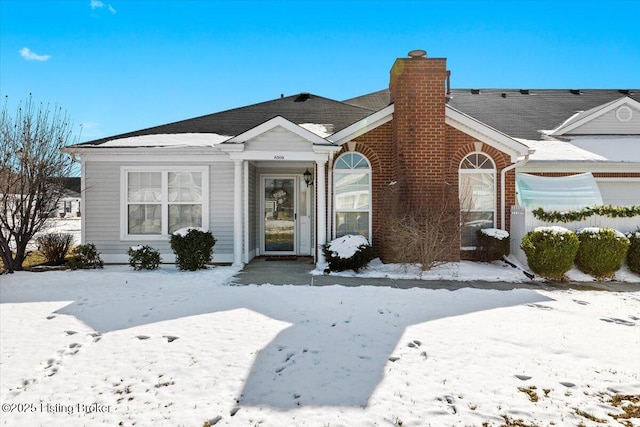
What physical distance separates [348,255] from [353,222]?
181 cm

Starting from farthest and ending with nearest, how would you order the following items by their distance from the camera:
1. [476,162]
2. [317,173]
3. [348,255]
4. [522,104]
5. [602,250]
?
[522,104] < [476,162] < [317,173] < [348,255] < [602,250]

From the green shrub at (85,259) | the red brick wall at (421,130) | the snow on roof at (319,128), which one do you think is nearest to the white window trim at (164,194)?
the green shrub at (85,259)

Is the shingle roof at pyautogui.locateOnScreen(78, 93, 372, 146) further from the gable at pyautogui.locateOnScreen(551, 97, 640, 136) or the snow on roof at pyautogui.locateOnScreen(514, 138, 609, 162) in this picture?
the gable at pyautogui.locateOnScreen(551, 97, 640, 136)

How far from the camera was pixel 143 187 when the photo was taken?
10438mm

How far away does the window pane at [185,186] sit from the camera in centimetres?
1041

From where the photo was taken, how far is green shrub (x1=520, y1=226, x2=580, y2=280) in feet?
26.5

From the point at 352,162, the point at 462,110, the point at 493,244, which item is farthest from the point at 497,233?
the point at 462,110

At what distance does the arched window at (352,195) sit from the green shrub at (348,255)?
1345 millimetres

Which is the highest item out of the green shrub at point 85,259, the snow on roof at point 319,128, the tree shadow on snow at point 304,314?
the snow on roof at point 319,128

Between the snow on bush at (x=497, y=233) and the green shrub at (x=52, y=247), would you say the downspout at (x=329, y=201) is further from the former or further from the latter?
the green shrub at (x=52, y=247)

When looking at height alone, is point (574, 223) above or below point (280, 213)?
below

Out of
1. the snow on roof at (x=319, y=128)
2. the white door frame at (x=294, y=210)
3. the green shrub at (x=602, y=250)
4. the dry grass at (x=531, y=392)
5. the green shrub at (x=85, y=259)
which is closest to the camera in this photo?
the dry grass at (x=531, y=392)

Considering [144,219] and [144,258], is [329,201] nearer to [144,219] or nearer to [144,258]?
[144,258]

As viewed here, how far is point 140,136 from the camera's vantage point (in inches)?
441
